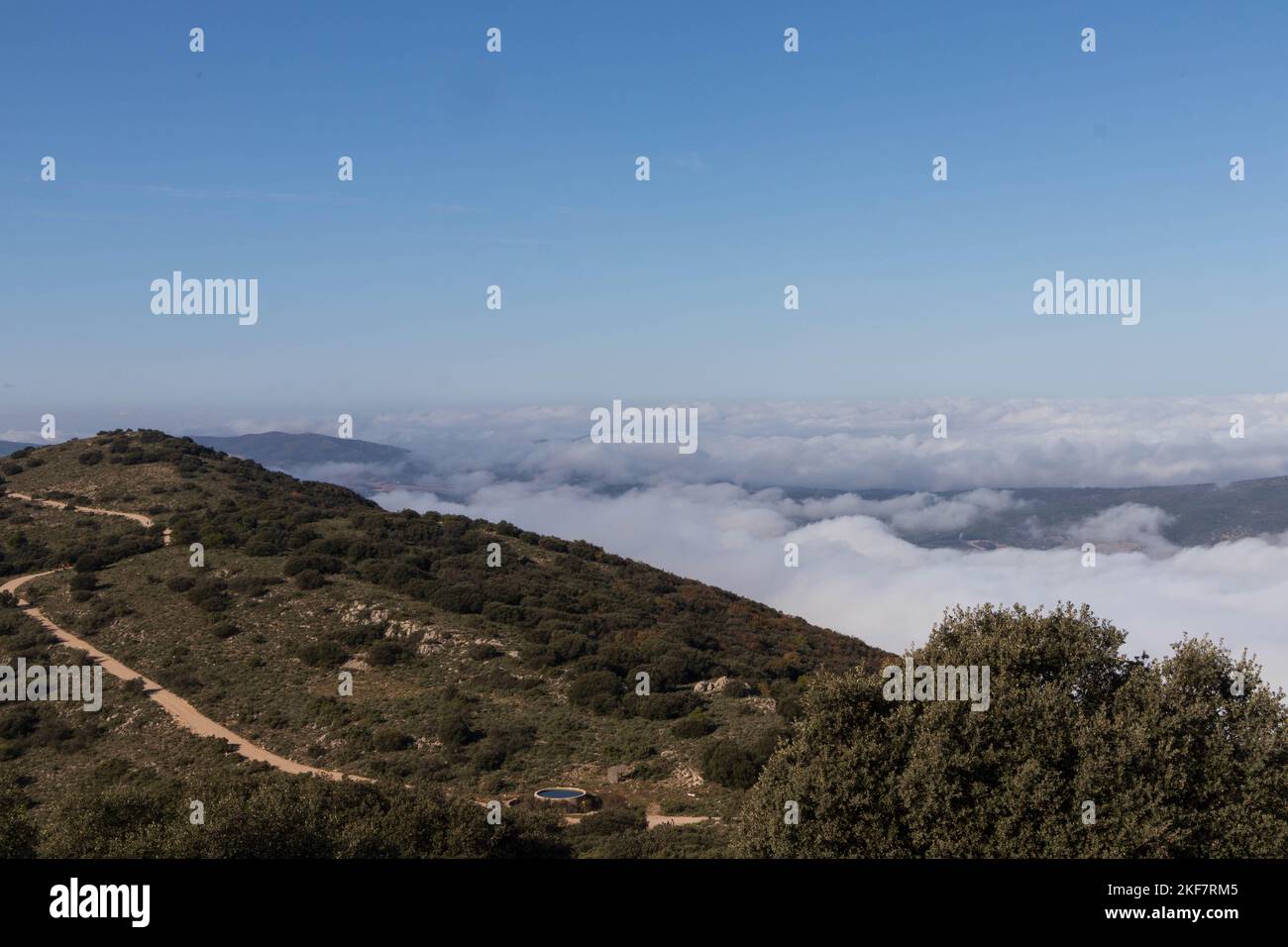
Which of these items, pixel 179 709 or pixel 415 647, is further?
pixel 415 647

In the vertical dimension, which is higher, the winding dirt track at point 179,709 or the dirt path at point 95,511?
the dirt path at point 95,511

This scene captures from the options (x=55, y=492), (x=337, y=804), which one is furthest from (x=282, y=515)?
(x=337, y=804)

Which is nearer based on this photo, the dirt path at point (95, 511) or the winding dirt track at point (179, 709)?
the winding dirt track at point (179, 709)

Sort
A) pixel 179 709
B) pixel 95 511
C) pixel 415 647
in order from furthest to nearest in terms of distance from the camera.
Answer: pixel 95 511 → pixel 415 647 → pixel 179 709

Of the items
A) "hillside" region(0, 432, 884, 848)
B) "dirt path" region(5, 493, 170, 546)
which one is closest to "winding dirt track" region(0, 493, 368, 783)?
"hillside" region(0, 432, 884, 848)

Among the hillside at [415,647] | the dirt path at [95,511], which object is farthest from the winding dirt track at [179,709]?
the dirt path at [95,511]

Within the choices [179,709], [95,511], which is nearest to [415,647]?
[179,709]

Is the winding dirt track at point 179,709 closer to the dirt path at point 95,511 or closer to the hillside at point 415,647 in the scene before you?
the hillside at point 415,647

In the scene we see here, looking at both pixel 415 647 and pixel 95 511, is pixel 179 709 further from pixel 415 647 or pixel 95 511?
pixel 95 511
